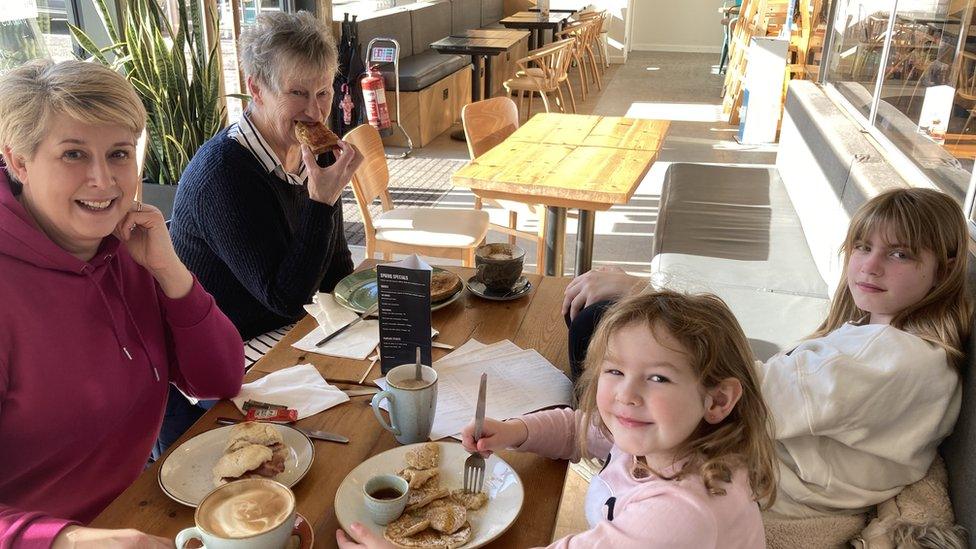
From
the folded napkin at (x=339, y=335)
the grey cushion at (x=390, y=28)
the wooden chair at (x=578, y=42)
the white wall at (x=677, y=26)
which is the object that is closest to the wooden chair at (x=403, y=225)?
the folded napkin at (x=339, y=335)

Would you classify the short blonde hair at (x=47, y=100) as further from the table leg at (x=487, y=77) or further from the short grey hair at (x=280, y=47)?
the table leg at (x=487, y=77)

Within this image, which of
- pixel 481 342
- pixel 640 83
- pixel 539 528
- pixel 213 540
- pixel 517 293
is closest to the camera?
pixel 213 540

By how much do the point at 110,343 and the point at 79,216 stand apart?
23 cm

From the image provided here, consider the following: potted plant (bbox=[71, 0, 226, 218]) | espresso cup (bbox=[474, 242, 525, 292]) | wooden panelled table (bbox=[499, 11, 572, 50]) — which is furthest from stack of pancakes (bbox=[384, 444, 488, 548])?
wooden panelled table (bbox=[499, 11, 572, 50])

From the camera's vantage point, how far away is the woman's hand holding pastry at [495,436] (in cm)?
117

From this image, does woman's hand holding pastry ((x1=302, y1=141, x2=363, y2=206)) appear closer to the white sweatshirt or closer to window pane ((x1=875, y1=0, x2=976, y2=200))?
the white sweatshirt

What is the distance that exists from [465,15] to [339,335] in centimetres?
812

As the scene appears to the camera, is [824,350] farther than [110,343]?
Yes

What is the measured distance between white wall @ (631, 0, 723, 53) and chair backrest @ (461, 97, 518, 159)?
10.5 m

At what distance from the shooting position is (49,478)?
124cm

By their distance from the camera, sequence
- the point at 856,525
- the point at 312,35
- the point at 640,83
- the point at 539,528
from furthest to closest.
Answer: the point at 640,83 → the point at 312,35 → the point at 856,525 → the point at 539,528

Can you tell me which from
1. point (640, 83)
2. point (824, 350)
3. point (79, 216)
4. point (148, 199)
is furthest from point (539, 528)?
point (640, 83)

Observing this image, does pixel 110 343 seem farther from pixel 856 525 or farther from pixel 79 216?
pixel 856 525

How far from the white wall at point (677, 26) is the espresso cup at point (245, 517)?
45.1 ft
